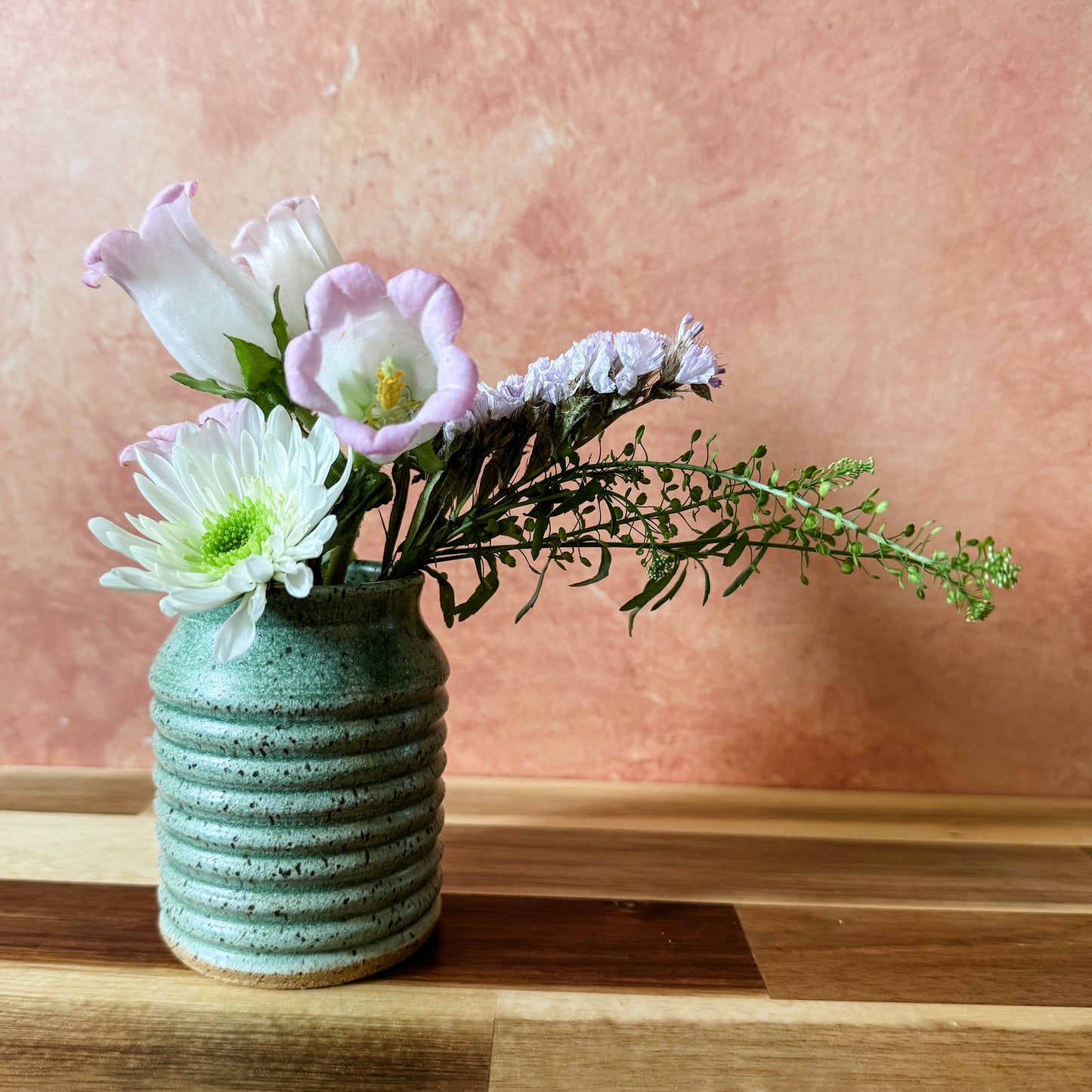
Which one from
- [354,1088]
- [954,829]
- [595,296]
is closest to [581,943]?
[354,1088]

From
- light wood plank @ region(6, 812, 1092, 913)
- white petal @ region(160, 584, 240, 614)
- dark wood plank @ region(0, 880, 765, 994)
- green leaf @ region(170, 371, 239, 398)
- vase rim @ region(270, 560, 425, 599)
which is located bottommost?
light wood plank @ region(6, 812, 1092, 913)

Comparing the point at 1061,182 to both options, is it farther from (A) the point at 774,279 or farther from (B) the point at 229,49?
(B) the point at 229,49

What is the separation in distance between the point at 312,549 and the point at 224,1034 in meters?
0.29

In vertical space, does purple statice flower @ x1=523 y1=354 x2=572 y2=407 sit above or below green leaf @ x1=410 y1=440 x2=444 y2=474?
above

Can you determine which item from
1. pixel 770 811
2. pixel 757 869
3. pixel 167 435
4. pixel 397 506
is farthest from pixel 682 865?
pixel 167 435

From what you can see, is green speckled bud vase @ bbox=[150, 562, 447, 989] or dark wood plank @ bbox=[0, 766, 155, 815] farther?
dark wood plank @ bbox=[0, 766, 155, 815]

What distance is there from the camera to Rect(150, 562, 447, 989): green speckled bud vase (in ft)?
1.96

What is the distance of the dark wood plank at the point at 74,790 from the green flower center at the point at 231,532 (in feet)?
1.50

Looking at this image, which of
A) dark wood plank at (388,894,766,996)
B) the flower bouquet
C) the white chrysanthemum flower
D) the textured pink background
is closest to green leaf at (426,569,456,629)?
the flower bouquet

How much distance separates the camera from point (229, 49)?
946mm

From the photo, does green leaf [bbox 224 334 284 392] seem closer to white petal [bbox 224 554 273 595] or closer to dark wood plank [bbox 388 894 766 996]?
white petal [bbox 224 554 273 595]

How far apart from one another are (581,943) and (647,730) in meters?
0.33

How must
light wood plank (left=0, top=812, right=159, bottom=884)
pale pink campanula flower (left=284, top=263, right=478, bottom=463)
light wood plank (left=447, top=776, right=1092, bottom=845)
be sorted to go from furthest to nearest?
1. light wood plank (left=447, top=776, right=1092, bottom=845)
2. light wood plank (left=0, top=812, right=159, bottom=884)
3. pale pink campanula flower (left=284, top=263, right=478, bottom=463)

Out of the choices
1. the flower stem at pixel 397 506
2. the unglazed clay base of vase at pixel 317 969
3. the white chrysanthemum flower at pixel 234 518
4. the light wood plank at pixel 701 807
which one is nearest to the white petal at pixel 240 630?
the white chrysanthemum flower at pixel 234 518
